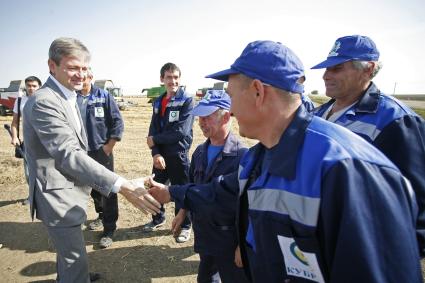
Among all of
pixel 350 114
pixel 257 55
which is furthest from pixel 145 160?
pixel 257 55

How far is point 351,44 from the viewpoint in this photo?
9.80 feet

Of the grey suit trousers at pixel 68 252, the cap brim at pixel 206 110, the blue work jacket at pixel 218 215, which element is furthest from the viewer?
the cap brim at pixel 206 110

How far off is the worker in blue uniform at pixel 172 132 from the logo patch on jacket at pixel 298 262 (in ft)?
12.0

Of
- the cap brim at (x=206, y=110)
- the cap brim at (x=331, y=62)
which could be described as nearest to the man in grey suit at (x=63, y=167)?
the cap brim at (x=206, y=110)

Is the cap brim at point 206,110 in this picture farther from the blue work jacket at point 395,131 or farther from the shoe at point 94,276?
the shoe at point 94,276

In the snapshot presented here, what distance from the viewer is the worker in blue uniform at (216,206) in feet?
8.63

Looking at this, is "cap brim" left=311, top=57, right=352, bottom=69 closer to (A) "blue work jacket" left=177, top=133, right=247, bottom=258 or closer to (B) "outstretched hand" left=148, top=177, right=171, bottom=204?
(A) "blue work jacket" left=177, top=133, right=247, bottom=258

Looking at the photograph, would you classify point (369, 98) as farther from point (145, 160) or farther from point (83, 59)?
point (145, 160)

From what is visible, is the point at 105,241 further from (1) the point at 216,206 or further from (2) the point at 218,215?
(1) the point at 216,206

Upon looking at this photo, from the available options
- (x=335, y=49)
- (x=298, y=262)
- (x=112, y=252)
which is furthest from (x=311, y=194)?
(x=112, y=252)

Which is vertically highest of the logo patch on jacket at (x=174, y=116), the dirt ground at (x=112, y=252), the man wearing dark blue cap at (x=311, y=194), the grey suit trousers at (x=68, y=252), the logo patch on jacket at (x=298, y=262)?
the man wearing dark blue cap at (x=311, y=194)

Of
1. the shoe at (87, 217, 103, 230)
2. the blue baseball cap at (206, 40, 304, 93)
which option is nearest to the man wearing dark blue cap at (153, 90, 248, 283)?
the blue baseball cap at (206, 40, 304, 93)

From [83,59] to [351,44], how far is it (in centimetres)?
283

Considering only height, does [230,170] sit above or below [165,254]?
above
